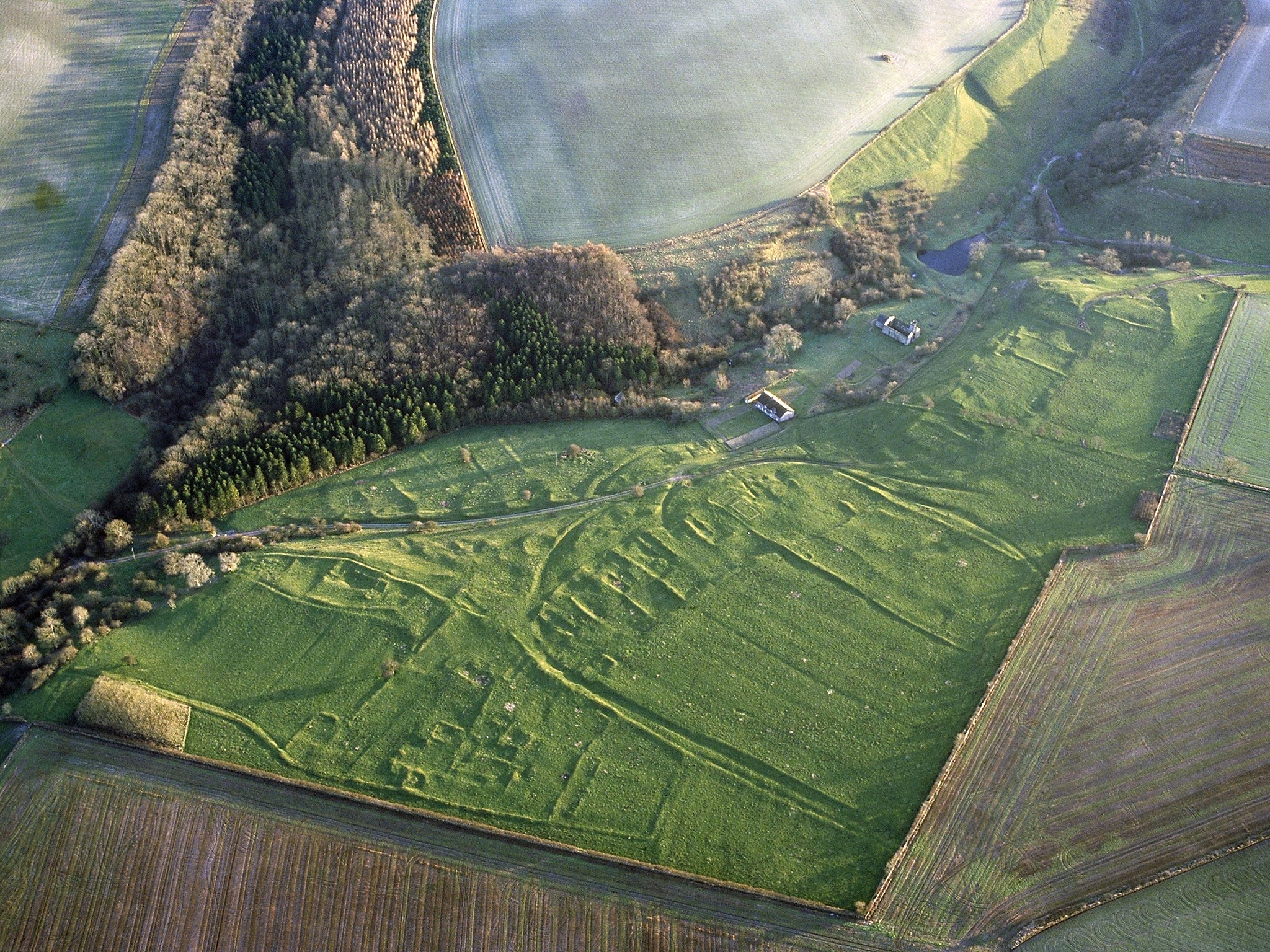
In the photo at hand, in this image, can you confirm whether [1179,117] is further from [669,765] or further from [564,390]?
[669,765]

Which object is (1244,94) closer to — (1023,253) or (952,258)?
(1023,253)

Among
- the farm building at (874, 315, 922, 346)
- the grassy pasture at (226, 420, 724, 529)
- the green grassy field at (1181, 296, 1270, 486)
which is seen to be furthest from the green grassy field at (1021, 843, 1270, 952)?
the farm building at (874, 315, 922, 346)

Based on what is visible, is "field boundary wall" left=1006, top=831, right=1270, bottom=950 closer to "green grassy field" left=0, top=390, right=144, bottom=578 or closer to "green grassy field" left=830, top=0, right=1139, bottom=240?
"green grassy field" left=830, top=0, right=1139, bottom=240

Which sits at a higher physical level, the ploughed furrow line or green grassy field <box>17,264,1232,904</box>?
green grassy field <box>17,264,1232,904</box>

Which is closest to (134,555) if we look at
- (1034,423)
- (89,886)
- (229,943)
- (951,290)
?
(89,886)

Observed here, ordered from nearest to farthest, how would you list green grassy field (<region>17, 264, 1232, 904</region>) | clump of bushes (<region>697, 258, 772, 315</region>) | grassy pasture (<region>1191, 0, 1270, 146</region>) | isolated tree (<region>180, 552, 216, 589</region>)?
green grassy field (<region>17, 264, 1232, 904</region>), isolated tree (<region>180, 552, 216, 589</region>), clump of bushes (<region>697, 258, 772, 315</region>), grassy pasture (<region>1191, 0, 1270, 146</region>)

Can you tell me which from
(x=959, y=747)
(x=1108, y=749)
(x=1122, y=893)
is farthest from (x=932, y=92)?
(x=1122, y=893)
